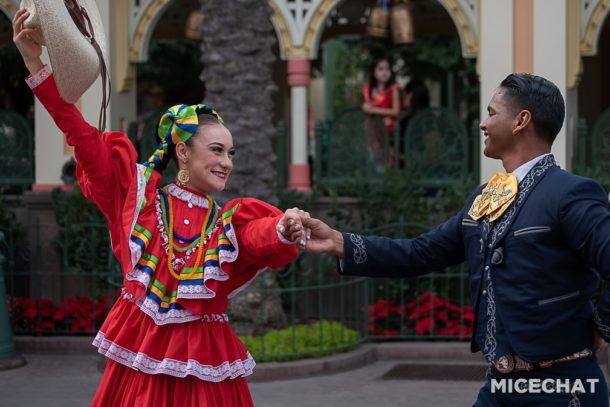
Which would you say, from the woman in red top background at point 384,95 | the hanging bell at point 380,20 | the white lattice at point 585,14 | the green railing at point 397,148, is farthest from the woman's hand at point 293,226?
the hanging bell at point 380,20

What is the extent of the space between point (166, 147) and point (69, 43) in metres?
0.70

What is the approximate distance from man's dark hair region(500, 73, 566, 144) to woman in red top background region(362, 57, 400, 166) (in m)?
7.23

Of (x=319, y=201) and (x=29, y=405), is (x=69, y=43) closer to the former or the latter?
(x=29, y=405)

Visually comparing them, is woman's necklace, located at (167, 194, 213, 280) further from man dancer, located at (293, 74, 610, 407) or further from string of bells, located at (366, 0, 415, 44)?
string of bells, located at (366, 0, 415, 44)

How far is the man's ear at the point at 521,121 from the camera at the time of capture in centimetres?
374

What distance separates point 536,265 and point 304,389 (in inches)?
163

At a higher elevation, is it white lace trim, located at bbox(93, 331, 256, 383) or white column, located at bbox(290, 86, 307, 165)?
white column, located at bbox(290, 86, 307, 165)

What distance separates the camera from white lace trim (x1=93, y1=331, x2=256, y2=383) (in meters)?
4.10

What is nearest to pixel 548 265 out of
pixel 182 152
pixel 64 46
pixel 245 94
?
pixel 182 152

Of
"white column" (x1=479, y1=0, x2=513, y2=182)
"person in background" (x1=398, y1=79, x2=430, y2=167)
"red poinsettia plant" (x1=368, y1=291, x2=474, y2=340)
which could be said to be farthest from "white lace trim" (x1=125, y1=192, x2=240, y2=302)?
"person in background" (x1=398, y1=79, x2=430, y2=167)

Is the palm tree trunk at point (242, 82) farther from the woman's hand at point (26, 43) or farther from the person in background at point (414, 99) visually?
the woman's hand at point (26, 43)

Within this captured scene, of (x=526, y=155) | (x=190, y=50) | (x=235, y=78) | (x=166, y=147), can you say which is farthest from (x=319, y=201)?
(x=190, y=50)

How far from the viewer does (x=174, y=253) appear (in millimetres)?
4266

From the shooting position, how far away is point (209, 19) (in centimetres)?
843
